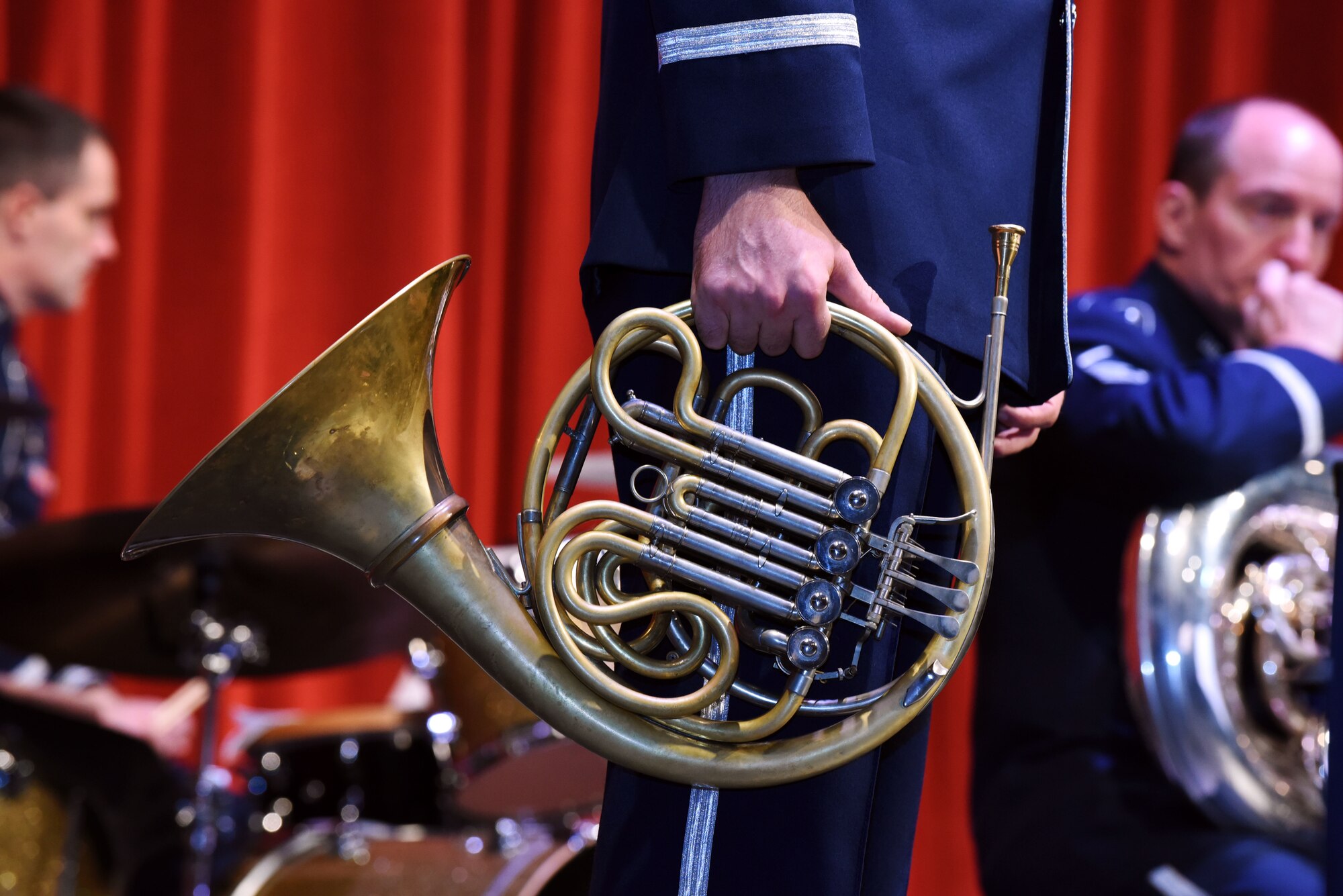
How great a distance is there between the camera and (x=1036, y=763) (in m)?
1.96

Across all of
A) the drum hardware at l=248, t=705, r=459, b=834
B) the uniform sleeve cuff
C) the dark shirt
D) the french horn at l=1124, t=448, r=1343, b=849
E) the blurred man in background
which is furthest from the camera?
the dark shirt

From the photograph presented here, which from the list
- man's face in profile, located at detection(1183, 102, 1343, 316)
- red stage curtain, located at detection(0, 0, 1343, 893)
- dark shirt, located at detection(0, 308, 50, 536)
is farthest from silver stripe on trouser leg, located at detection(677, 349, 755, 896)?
red stage curtain, located at detection(0, 0, 1343, 893)

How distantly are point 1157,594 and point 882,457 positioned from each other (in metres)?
1.04

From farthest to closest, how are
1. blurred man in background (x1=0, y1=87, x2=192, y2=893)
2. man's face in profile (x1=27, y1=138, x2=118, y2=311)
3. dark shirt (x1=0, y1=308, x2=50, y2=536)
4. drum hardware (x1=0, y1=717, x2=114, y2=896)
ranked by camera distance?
man's face in profile (x1=27, y1=138, x2=118, y2=311) < dark shirt (x1=0, y1=308, x2=50, y2=536) < blurred man in background (x1=0, y1=87, x2=192, y2=893) < drum hardware (x1=0, y1=717, x2=114, y2=896)

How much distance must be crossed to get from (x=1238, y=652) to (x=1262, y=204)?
0.81 m

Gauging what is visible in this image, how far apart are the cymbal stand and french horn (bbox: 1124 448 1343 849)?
4.70 ft

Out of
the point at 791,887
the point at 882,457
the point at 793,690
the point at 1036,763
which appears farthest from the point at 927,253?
the point at 1036,763

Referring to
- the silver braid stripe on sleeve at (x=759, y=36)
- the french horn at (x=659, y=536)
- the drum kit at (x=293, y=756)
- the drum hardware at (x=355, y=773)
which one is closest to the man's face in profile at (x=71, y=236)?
the drum kit at (x=293, y=756)

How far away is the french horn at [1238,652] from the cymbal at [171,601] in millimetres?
1201

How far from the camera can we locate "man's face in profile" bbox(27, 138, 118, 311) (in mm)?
3006

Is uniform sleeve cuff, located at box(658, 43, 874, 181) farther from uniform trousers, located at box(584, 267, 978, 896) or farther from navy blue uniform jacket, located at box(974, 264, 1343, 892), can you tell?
navy blue uniform jacket, located at box(974, 264, 1343, 892)

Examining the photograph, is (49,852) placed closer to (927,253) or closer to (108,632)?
(108,632)

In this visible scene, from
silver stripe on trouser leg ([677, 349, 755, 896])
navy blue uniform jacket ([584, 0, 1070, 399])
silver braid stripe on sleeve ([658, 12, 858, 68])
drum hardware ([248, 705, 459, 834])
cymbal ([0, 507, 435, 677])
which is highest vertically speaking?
silver braid stripe on sleeve ([658, 12, 858, 68])

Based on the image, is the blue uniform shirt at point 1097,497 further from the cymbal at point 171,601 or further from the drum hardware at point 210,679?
the drum hardware at point 210,679
